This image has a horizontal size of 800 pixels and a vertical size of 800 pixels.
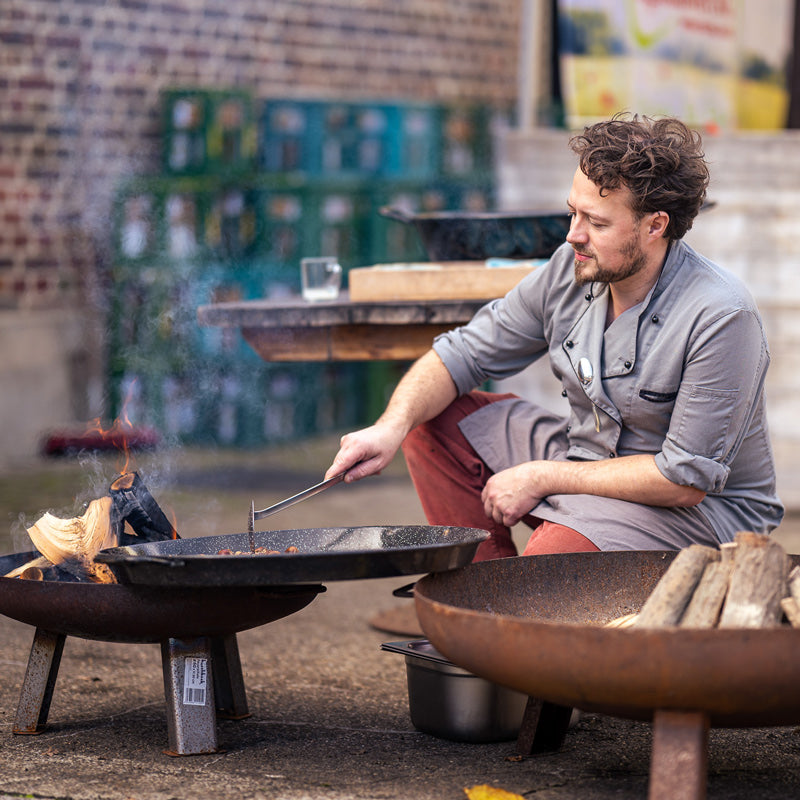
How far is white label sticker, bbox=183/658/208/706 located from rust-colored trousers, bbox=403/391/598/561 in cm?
84

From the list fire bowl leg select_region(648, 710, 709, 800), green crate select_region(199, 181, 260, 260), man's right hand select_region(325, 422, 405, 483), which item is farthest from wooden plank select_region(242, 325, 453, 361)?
green crate select_region(199, 181, 260, 260)

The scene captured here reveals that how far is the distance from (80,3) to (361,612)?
178 inches

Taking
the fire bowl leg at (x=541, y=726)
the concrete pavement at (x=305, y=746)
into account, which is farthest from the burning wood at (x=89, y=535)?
the fire bowl leg at (x=541, y=726)

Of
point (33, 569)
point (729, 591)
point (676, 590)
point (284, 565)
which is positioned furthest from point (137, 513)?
point (729, 591)

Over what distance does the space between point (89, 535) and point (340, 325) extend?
3.41 ft

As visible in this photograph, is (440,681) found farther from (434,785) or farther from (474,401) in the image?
(474,401)

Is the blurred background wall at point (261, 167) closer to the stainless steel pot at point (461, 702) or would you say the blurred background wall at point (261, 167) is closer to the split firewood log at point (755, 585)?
→ the stainless steel pot at point (461, 702)

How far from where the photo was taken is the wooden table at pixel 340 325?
3.78 metres

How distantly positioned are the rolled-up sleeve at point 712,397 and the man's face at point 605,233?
0.24 meters

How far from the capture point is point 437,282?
390 cm

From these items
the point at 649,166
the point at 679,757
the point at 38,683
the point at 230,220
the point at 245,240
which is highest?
the point at 649,166

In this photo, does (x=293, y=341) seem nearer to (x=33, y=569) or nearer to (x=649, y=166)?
(x=33, y=569)

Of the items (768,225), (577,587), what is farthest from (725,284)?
(768,225)

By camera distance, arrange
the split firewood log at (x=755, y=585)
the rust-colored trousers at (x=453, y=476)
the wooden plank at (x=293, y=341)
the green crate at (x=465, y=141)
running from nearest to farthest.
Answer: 1. the split firewood log at (x=755, y=585)
2. the rust-colored trousers at (x=453, y=476)
3. the wooden plank at (x=293, y=341)
4. the green crate at (x=465, y=141)
